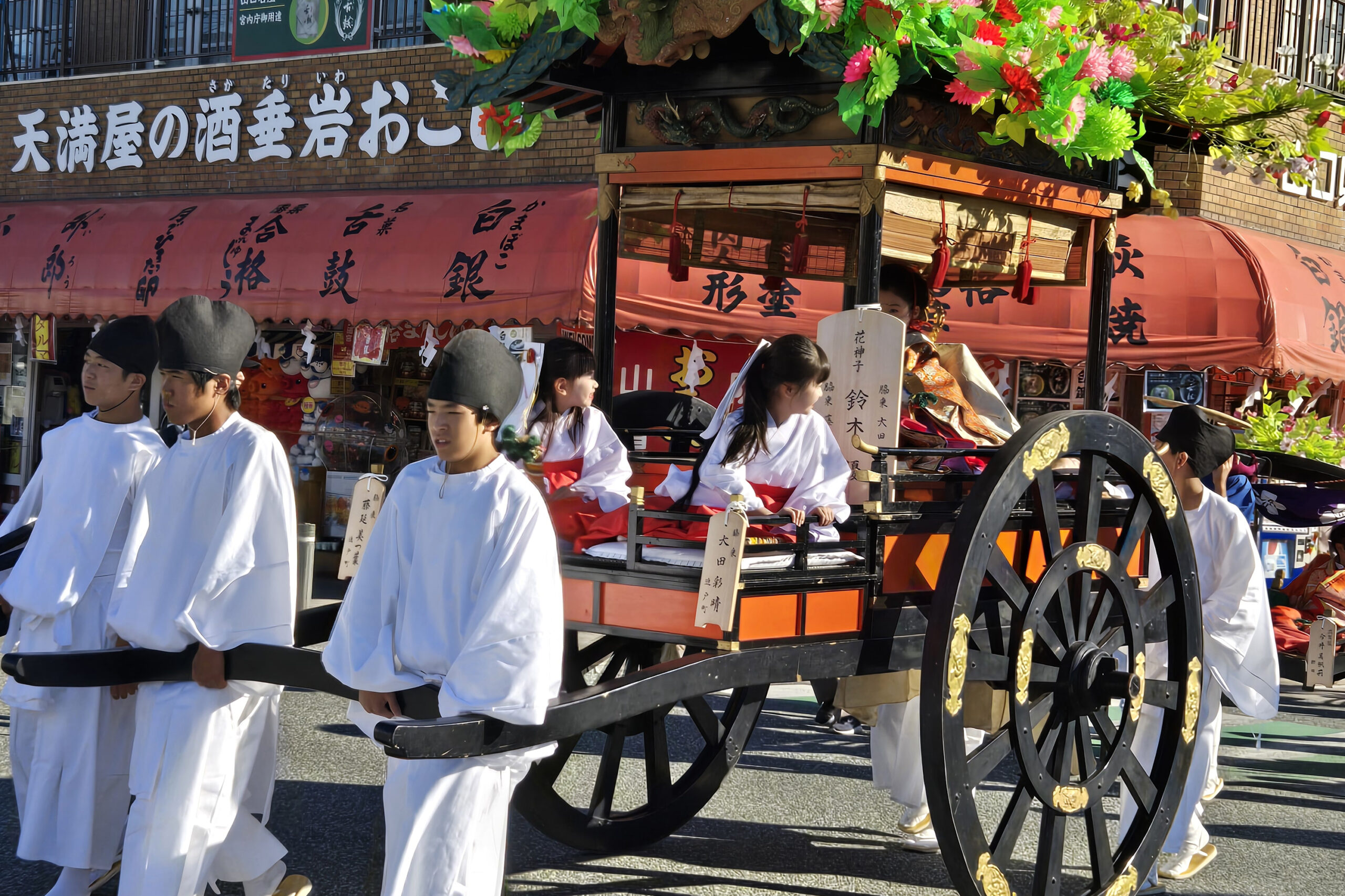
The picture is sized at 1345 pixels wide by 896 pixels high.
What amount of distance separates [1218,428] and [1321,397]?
8.87 meters

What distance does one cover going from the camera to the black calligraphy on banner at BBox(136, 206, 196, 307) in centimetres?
1152

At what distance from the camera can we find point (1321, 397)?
12578 mm

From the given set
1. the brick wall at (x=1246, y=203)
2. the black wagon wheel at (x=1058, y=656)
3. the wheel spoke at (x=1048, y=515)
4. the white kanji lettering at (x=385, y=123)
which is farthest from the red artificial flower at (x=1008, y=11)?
the white kanji lettering at (x=385, y=123)

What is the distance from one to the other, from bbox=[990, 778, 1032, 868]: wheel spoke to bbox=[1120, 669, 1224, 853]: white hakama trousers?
2.83ft

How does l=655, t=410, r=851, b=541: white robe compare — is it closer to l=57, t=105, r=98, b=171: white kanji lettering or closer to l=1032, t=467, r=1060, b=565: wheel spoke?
l=1032, t=467, r=1060, b=565: wheel spoke

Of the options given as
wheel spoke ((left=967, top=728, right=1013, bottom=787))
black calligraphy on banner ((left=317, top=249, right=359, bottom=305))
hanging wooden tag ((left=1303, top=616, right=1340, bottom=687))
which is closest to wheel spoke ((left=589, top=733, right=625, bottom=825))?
wheel spoke ((left=967, top=728, right=1013, bottom=787))

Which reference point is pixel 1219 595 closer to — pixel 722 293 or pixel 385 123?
pixel 722 293

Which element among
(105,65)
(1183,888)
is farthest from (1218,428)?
(105,65)

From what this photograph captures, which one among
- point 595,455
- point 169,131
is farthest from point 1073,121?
point 169,131

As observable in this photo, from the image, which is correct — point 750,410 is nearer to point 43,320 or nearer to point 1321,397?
point 1321,397

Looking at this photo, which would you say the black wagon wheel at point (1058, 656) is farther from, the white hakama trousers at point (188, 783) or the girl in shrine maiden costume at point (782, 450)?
the white hakama trousers at point (188, 783)

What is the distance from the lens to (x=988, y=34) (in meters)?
4.01

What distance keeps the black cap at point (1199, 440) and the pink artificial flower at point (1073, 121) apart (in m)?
1.24

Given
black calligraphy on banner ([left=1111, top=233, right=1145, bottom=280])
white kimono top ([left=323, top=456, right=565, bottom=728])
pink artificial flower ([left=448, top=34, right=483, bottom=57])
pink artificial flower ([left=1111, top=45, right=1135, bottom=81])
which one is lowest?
white kimono top ([left=323, top=456, right=565, bottom=728])
